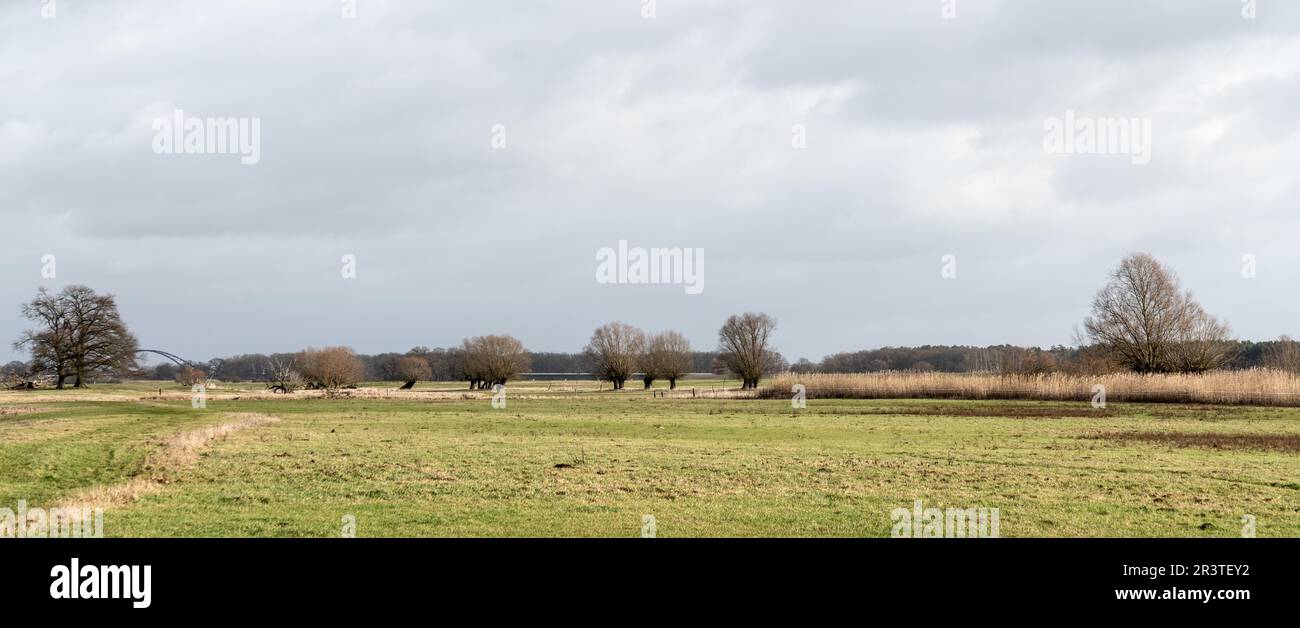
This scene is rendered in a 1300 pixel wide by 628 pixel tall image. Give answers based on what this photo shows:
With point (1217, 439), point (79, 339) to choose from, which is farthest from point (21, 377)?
point (1217, 439)

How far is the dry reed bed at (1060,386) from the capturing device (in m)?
55.1

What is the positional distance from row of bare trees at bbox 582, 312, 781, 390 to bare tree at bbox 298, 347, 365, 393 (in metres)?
37.8

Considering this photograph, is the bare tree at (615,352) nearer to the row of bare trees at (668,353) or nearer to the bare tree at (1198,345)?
the row of bare trees at (668,353)

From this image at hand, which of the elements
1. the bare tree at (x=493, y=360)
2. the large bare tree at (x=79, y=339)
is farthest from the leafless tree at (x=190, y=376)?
the bare tree at (x=493, y=360)

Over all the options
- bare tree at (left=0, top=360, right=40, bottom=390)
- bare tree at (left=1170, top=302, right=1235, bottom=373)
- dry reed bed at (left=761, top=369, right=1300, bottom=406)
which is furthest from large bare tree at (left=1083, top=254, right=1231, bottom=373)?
bare tree at (left=0, top=360, right=40, bottom=390)

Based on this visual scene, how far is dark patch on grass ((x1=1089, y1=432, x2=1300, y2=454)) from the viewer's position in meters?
28.0

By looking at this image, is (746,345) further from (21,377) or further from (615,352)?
(21,377)

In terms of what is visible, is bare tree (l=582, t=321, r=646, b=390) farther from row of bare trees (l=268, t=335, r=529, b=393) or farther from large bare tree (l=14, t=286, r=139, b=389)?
large bare tree (l=14, t=286, r=139, b=389)

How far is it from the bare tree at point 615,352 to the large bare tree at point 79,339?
2294 inches
